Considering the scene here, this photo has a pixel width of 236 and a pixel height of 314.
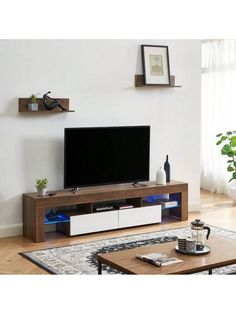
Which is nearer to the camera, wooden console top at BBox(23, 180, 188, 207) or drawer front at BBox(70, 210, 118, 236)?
wooden console top at BBox(23, 180, 188, 207)

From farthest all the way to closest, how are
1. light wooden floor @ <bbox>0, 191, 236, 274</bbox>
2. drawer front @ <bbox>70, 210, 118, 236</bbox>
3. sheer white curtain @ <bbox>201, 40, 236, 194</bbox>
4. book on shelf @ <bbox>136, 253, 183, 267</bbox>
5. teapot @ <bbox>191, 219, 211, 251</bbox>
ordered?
1. sheer white curtain @ <bbox>201, 40, 236, 194</bbox>
2. drawer front @ <bbox>70, 210, 118, 236</bbox>
3. light wooden floor @ <bbox>0, 191, 236, 274</bbox>
4. teapot @ <bbox>191, 219, 211, 251</bbox>
5. book on shelf @ <bbox>136, 253, 183, 267</bbox>

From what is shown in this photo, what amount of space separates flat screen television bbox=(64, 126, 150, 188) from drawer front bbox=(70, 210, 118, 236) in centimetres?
37

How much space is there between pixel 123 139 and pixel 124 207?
80 centimetres

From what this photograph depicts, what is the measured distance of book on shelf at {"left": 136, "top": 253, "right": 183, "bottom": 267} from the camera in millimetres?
3330

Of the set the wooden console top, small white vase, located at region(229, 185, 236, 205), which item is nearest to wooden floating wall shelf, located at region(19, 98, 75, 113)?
the wooden console top

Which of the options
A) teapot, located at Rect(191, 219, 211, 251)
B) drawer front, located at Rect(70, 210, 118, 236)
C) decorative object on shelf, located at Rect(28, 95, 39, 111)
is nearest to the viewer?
teapot, located at Rect(191, 219, 211, 251)

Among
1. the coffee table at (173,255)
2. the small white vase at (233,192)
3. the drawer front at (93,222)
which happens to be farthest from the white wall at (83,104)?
the coffee table at (173,255)

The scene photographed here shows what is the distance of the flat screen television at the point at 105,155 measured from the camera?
18.5 ft

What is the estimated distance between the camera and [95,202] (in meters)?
5.86

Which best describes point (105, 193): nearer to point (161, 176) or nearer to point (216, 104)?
point (161, 176)

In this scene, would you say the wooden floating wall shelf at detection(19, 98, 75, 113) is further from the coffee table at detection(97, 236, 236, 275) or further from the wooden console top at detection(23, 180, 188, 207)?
the coffee table at detection(97, 236, 236, 275)

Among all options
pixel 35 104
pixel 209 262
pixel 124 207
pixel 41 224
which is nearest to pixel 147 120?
pixel 124 207

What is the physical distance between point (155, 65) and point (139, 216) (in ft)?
6.28
